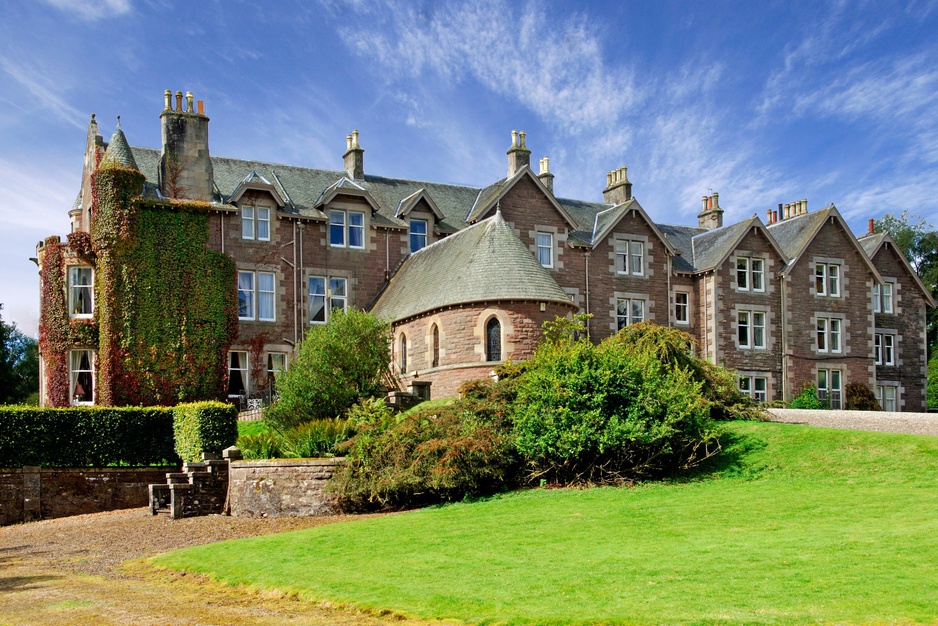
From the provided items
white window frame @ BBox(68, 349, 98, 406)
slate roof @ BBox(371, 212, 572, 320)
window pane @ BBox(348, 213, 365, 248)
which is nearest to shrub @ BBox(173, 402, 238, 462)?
slate roof @ BBox(371, 212, 572, 320)

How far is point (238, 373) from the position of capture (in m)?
37.0

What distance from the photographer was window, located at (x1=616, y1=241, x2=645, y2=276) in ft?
137

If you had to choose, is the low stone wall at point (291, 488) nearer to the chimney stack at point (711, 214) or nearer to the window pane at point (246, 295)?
the window pane at point (246, 295)

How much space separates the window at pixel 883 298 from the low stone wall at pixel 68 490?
35604 millimetres

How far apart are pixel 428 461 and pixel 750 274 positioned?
86.8 feet

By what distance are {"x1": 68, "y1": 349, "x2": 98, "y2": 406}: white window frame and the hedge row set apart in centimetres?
597

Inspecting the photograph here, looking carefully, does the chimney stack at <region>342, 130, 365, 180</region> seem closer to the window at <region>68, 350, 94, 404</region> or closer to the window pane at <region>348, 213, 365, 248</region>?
the window pane at <region>348, 213, 365, 248</region>

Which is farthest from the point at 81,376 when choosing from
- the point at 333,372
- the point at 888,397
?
the point at 888,397

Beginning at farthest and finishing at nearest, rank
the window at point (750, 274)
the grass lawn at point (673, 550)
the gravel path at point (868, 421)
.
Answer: the window at point (750, 274) → the gravel path at point (868, 421) → the grass lawn at point (673, 550)

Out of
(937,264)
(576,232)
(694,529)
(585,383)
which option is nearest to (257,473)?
(585,383)

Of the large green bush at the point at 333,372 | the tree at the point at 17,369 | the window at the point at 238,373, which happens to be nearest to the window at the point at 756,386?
the large green bush at the point at 333,372

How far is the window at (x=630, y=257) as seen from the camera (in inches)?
1640

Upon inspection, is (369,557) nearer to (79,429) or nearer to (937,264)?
(79,429)

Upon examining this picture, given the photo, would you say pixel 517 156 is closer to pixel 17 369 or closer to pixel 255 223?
pixel 255 223
